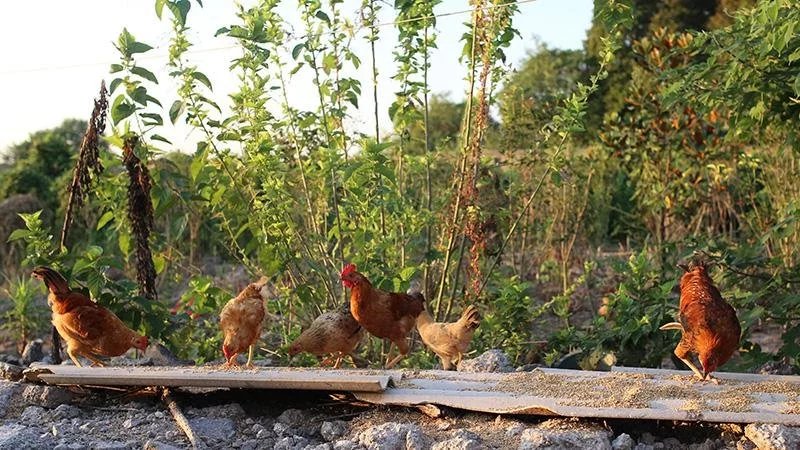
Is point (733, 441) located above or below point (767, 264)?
below

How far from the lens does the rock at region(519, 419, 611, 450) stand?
3943mm

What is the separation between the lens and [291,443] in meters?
4.25

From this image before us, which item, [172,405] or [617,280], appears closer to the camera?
[172,405]

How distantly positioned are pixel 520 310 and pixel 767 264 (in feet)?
5.08

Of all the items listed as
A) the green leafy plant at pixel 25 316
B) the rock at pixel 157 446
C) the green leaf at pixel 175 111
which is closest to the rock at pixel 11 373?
the rock at pixel 157 446

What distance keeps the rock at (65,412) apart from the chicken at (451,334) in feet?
5.88

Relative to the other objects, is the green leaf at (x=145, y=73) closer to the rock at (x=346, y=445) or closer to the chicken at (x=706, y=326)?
the rock at (x=346, y=445)

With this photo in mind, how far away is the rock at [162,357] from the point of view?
20.6 ft

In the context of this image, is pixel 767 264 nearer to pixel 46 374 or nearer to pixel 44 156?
pixel 46 374

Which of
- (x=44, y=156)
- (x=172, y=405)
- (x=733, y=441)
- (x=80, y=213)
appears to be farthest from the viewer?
(x=44, y=156)

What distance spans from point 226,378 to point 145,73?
1861 mm

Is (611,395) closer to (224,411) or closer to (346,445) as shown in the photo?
(346,445)

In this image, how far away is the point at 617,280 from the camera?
31.5ft

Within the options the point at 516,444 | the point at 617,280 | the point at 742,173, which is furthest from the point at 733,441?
the point at 742,173
